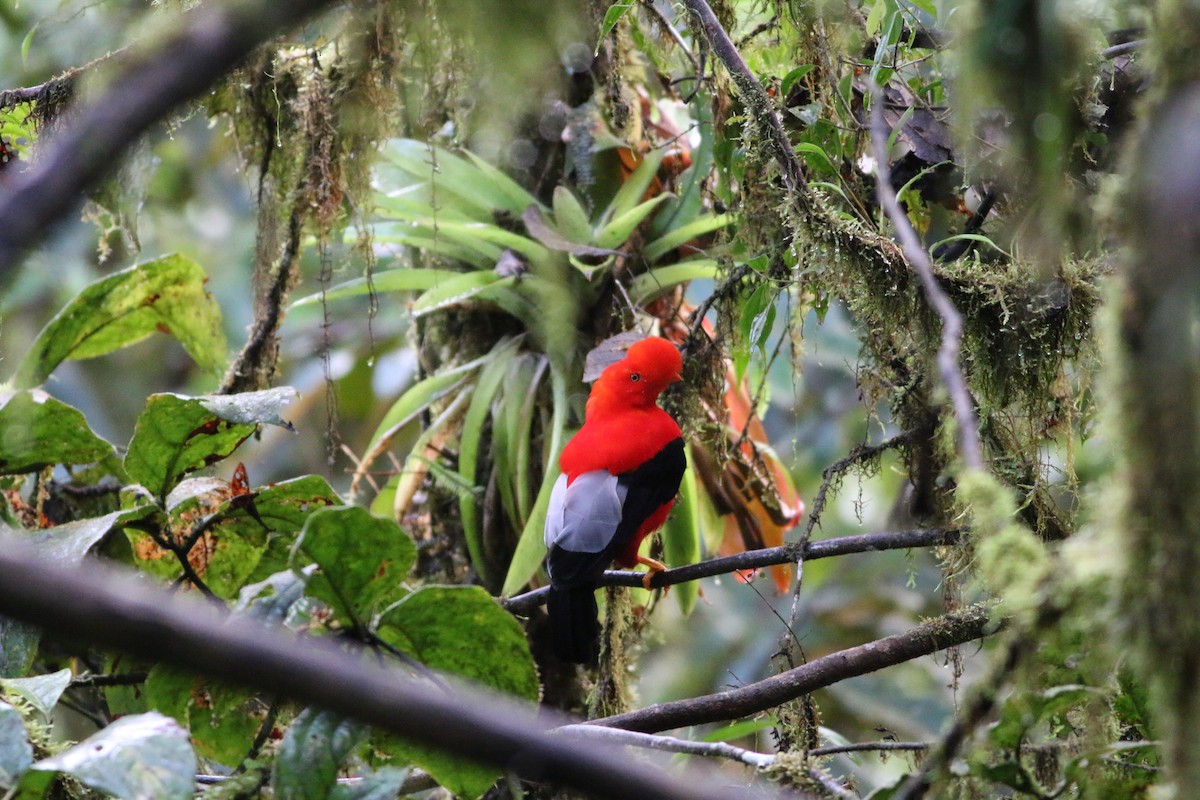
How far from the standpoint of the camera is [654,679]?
5.68 meters

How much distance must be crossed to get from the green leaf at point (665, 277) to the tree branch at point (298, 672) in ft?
6.97

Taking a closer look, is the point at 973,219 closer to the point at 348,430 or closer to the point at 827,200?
the point at 827,200

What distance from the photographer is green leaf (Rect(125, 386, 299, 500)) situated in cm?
185

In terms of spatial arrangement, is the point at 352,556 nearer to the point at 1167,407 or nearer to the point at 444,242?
the point at 1167,407

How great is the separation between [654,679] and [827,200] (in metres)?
4.20

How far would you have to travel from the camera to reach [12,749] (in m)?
1.32

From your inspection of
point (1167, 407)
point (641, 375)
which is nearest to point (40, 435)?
point (641, 375)

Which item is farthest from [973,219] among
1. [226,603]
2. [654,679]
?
[654,679]

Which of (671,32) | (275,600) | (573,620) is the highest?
(671,32)

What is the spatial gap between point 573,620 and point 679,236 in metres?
1.07

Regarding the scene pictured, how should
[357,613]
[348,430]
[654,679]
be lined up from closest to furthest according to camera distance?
[357,613] < [654,679] < [348,430]

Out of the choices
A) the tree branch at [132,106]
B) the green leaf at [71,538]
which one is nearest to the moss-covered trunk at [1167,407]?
the tree branch at [132,106]

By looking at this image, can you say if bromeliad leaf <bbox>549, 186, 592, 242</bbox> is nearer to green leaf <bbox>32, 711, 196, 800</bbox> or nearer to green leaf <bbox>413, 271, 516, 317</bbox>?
green leaf <bbox>413, 271, 516, 317</bbox>

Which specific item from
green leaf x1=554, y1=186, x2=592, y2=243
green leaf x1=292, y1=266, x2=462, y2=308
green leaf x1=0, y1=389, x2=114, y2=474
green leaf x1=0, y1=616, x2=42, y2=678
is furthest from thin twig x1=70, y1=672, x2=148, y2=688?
green leaf x1=554, y1=186, x2=592, y2=243
